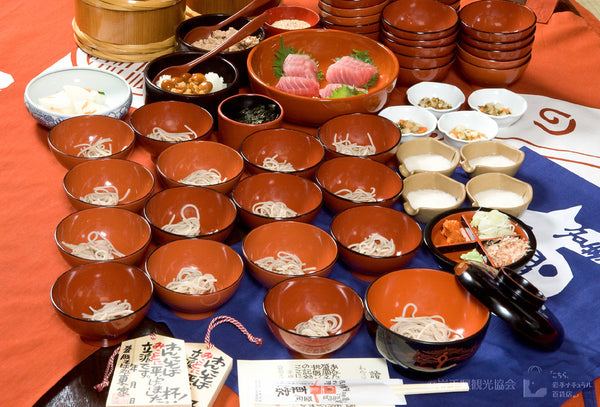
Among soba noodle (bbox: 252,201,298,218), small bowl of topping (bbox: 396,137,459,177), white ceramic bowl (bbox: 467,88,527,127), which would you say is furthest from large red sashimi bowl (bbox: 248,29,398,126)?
soba noodle (bbox: 252,201,298,218)

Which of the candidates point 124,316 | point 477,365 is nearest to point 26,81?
point 124,316

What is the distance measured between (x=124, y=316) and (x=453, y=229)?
96 centimetres

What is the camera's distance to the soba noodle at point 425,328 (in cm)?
153

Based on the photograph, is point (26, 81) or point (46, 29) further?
point (46, 29)

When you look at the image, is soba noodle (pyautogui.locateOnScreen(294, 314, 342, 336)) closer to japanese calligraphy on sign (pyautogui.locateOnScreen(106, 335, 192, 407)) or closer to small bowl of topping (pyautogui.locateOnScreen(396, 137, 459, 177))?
japanese calligraphy on sign (pyautogui.locateOnScreen(106, 335, 192, 407))

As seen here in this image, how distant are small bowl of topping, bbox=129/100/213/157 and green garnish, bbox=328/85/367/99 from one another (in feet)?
1.52

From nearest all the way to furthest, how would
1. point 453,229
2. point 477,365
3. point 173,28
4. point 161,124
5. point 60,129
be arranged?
point 477,365 → point 453,229 → point 60,129 → point 161,124 → point 173,28

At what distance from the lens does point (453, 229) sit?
1.85 m

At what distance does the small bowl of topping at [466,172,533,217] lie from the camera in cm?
202

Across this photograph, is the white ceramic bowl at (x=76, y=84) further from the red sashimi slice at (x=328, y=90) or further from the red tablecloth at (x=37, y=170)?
the red sashimi slice at (x=328, y=90)

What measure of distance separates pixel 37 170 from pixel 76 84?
482 millimetres

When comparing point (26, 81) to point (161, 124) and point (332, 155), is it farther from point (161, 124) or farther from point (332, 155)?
point (332, 155)

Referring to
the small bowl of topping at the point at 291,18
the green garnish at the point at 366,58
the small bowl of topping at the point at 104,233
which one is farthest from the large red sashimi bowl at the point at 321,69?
the small bowl of topping at the point at 104,233

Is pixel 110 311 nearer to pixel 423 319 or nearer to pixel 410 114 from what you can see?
pixel 423 319
